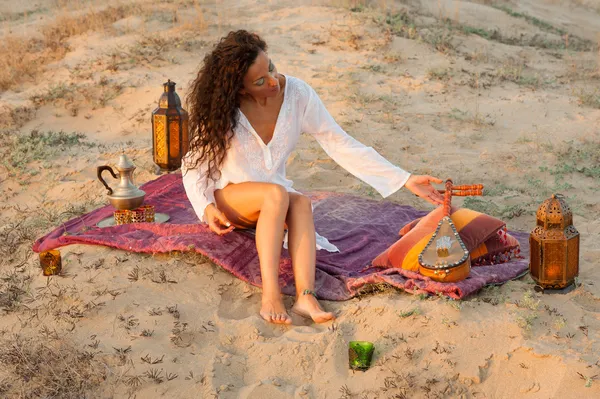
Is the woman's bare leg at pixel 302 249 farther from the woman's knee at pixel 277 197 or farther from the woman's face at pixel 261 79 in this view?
the woman's face at pixel 261 79

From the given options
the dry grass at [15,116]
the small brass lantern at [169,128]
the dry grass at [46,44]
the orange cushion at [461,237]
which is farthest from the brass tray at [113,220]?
the dry grass at [46,44]

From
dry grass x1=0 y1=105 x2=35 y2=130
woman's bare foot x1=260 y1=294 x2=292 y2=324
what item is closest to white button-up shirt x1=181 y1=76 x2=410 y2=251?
woman's bare foot x1=260 y1=294 x2=292 y2=324

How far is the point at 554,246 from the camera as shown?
3.96 metres

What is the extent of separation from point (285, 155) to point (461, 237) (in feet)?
3.77

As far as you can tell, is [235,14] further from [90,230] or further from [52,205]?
[90,230]

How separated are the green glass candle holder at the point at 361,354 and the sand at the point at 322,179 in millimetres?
46

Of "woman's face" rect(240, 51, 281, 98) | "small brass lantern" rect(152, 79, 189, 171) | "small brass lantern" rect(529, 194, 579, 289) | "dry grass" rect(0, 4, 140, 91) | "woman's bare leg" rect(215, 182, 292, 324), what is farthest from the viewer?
"dry grass" rect(0, 4, 140, 91)

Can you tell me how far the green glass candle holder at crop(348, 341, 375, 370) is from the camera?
11.4ft

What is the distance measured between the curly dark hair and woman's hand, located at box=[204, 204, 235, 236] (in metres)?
0.23

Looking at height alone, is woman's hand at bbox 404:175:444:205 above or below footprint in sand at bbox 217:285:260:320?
above

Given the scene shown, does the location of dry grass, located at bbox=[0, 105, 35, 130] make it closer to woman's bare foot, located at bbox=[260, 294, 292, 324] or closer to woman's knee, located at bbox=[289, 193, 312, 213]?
woman's knee, located at bbox=[289, 193, 312, 213]

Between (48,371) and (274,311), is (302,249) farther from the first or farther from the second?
(48,371)

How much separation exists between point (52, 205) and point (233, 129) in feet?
7.65

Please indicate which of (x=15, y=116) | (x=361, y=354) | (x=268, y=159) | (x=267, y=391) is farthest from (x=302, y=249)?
(x=15, y=116)
